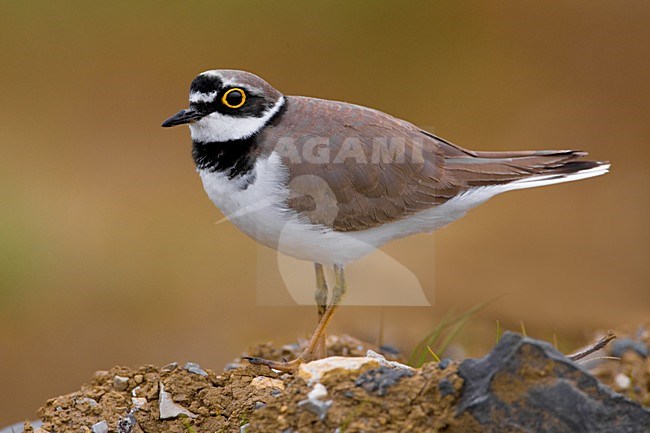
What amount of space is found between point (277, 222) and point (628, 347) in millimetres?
2820

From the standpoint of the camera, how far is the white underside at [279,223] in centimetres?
488

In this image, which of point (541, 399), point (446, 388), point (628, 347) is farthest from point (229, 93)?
point (628, 347)

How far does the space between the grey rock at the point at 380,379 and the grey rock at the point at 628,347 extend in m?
2.95

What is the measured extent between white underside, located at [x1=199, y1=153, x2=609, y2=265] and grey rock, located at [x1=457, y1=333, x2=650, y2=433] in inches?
70.3

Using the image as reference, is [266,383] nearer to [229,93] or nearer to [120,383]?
[120,383]

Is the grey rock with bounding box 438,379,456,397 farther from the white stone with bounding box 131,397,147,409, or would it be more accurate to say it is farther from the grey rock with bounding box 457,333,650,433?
the white stone with bounding box 131,397,147,409

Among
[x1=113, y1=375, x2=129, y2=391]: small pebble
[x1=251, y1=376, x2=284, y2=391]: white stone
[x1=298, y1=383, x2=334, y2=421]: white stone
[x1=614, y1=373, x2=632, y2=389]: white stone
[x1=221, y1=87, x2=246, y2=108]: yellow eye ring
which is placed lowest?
[x1=614, y1=373, x2=632, y2=389]: white stone

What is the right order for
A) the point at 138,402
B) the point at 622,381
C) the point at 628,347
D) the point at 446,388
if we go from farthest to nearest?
the point at 628,347 → the point at 622,381 → the point at 138,402 → the point at 446,388

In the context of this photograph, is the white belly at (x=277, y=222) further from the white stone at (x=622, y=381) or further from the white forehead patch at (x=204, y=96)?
the white stone at (x=622, y=381)

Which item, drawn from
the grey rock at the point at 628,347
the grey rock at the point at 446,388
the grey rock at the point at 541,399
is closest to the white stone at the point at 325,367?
the grey rock at the point at 446,388

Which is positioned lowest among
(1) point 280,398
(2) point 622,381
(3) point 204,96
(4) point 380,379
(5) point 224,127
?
(2) point 622,381

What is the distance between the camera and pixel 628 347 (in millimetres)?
6195

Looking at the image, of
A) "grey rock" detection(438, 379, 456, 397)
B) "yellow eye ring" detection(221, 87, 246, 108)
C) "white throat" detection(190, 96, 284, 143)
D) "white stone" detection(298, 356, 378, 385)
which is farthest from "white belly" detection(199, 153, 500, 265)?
"grey rock" detection(438, 379, 456, 397)

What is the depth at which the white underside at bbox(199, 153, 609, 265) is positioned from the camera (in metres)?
4.88
